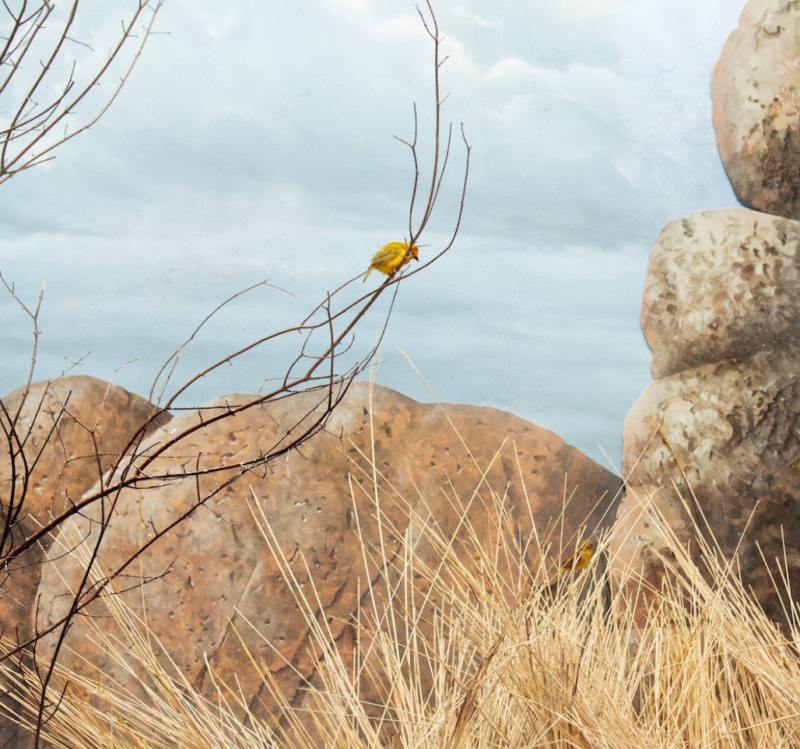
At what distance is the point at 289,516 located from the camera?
1.84 meters

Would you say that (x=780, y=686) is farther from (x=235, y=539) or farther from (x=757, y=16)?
(x=757, y=16)

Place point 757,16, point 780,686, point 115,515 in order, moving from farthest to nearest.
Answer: point 757,16 < point 115,515 < point 780,686

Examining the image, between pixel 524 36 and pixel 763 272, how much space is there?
31.0 inches

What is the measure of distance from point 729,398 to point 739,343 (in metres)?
0.13

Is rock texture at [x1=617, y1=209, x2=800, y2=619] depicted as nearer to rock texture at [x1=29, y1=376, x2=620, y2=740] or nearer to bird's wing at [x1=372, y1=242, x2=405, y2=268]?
rock texture at [x1=29, y1=376, x2=620, y2=740]

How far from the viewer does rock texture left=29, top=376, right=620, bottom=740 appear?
1791 mm

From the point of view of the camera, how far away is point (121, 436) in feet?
6.46

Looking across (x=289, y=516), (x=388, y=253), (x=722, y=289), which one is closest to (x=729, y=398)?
(x=722, y=289)

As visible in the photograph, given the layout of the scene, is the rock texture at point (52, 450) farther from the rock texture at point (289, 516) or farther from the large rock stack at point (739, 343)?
the large rock stack at point (739, 343)

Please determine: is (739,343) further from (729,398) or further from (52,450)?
(52,450)

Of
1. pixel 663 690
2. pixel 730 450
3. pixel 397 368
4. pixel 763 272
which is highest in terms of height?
pixel 763 272

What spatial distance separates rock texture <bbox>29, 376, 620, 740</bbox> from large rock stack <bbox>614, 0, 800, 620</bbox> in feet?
0.67

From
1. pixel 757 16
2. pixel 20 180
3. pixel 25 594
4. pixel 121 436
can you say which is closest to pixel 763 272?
pixel 757 16

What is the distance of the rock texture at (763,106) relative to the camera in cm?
191
